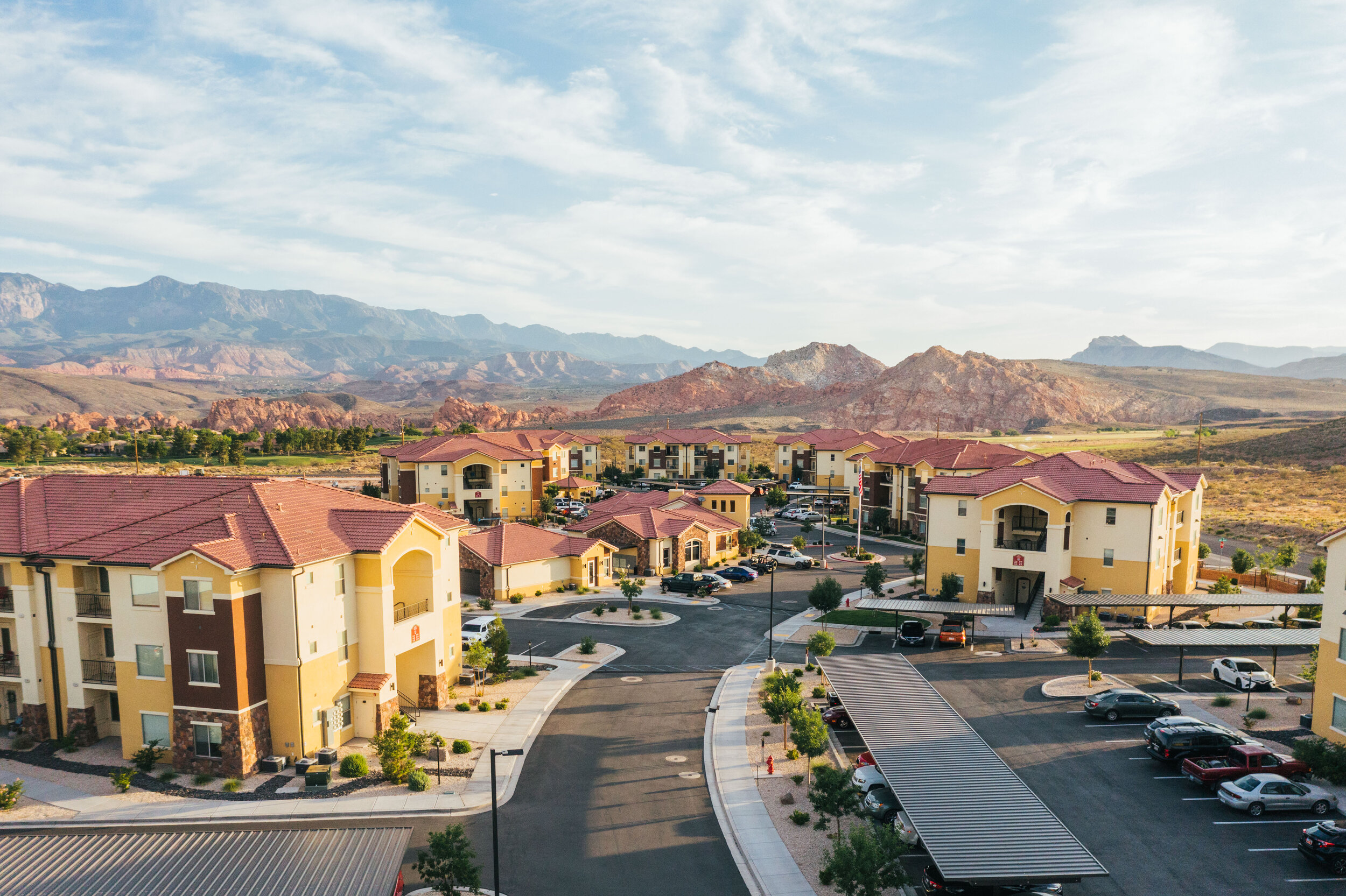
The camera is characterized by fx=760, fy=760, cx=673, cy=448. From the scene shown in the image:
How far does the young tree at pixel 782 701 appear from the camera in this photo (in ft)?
98.3

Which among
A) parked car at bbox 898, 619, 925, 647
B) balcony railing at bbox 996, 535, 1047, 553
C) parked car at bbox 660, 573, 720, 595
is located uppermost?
balcony railing at bbox 996, 535, 1047, 553

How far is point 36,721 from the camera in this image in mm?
31594

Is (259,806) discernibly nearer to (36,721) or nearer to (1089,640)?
(36,721)

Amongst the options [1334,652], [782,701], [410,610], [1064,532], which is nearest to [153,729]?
[410,610]

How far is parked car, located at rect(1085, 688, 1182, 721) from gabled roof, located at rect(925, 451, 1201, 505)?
18766 mm

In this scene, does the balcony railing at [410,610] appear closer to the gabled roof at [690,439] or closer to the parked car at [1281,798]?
the parked car at [1281,798]

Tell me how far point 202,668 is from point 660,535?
41.5 m

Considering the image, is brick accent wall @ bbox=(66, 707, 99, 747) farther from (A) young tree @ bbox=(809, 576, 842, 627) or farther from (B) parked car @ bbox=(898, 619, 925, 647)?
(B) parked car @ bbox=(898, 619, 925, 647)

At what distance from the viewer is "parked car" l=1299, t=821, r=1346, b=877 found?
22.0m

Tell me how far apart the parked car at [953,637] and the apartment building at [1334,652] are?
17.4 metres

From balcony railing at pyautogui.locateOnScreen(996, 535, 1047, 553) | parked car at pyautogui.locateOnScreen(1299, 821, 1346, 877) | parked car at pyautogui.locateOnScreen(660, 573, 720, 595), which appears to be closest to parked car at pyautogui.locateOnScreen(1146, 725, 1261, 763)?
parked car at pyautogui.locateOnScreen(1299, 821, 1346, 877)

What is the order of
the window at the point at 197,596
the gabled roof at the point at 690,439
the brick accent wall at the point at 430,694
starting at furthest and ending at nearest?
the gabled roof at the point at 690,439, the brick accent wall at the point at 430,694, the window at the point at 197,596

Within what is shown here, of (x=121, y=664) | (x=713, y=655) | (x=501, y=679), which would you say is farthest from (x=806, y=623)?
(x=121, y=664)

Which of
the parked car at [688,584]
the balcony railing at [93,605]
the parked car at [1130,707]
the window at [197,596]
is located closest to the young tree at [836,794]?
the parked car at [1130,707]
